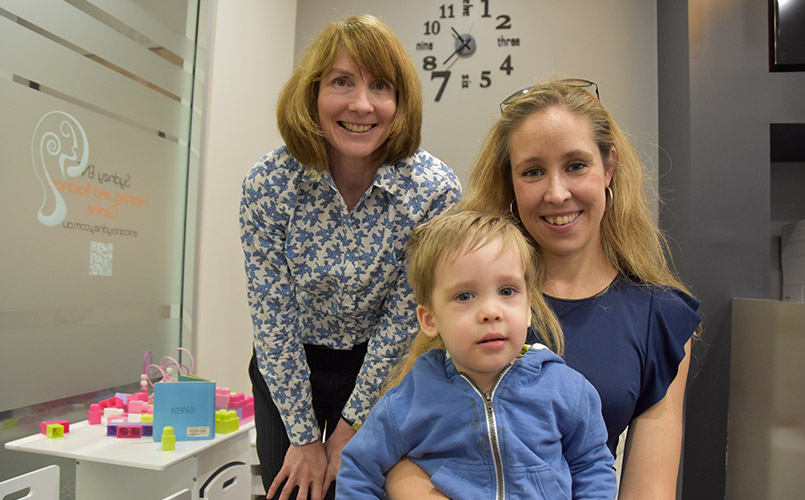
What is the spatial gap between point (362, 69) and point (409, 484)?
0.96 metres

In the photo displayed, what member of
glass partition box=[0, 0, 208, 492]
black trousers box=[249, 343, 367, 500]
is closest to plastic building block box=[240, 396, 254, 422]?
glass partition box=[0, 0, 208, 492]

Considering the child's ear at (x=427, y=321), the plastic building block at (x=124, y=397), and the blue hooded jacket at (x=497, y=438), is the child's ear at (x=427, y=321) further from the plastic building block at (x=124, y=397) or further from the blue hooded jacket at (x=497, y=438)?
the plastic building block at (x=124, y=397)

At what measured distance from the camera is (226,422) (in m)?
2.23

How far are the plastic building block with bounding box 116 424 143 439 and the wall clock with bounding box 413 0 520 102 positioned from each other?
279cm

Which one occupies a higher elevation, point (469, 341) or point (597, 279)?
point (597, 279)

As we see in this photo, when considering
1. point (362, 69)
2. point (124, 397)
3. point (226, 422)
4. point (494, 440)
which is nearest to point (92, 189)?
point (124, 397)

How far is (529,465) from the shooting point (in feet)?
3.21

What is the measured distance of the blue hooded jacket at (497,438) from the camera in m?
0.99

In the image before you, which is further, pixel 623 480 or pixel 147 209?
pixel 147 209

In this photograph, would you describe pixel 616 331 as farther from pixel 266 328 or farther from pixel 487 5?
pixel 487 5

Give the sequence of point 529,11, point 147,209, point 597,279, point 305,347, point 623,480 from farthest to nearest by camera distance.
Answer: point 529,11 → point 147,209 → point 305,347 → point 597,279 → point 623,480

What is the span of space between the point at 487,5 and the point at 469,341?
348 centimetres

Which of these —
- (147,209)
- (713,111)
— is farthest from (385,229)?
(713,111)

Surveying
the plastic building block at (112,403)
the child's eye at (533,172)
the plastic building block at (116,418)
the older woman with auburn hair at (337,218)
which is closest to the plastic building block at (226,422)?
the plastic building block at (116,418)
